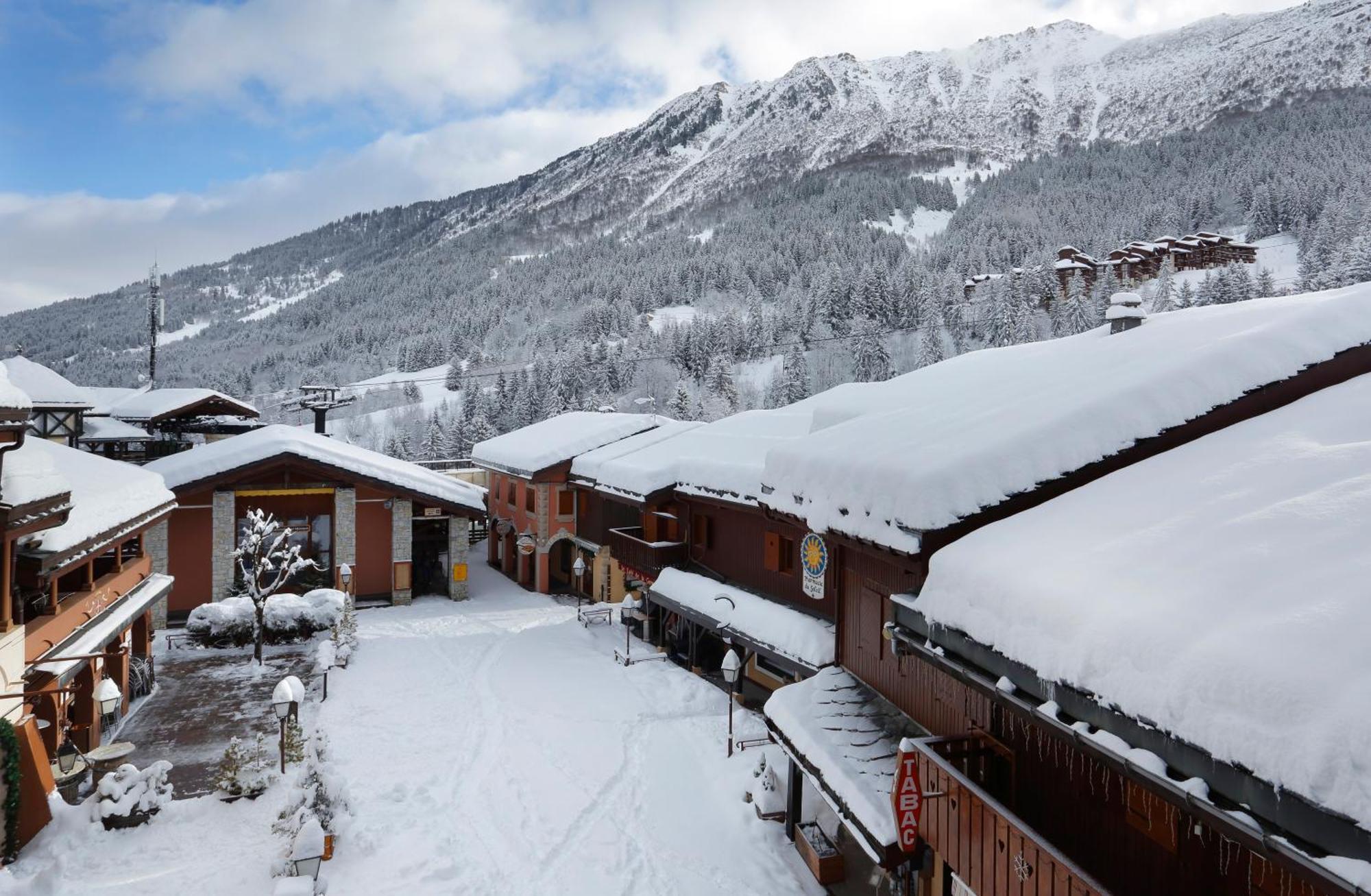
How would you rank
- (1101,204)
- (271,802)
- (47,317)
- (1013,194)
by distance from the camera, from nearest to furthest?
(271,802) < (1101,204) < (1013,194) < (47,317)

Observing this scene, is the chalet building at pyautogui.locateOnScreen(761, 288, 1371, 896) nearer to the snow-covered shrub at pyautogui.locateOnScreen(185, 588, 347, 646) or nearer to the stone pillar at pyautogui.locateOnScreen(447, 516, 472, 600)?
the snow-covered shrub at pyautogui.locateOnScreen(185, 588, 347, 646)

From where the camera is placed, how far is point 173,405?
124 feet

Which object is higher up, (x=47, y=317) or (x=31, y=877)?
(x=47, y=317)

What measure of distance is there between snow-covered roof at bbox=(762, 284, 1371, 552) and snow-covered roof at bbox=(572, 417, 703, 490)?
1736 centimetres

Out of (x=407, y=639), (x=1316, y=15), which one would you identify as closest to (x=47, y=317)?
(x=407, y=639)

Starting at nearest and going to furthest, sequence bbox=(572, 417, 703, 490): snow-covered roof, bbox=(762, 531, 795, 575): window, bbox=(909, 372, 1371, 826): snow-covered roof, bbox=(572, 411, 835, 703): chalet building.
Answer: bbox=(909, 372, 1371, 826): snow-covered roof < bbox=(572, 411, 835, 703): chalet building < bbox=(762, 531, 795, 575): window < bbox=(572, 417, 703, 490): snow-covered roof

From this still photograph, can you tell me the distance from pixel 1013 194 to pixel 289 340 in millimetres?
119264

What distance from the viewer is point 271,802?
44.0ft

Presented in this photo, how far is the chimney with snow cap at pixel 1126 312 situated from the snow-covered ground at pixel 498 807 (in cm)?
968

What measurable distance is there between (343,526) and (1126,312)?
26192 millimetres

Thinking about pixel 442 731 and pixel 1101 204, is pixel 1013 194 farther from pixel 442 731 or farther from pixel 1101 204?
pixel 442 731

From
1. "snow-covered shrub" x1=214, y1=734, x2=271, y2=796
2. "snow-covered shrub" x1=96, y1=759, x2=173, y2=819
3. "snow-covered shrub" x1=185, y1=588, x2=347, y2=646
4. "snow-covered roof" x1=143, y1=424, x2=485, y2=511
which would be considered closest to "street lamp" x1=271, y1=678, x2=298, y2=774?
"snow-covered shrub" x1=214, y1=734, x2=271, y2=796

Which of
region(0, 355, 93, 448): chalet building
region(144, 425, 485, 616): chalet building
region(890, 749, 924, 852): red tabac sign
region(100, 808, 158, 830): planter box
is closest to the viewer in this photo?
region(890, 749, 924, 852): red tabac sign

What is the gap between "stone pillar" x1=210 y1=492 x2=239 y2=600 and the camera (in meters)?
26.3
